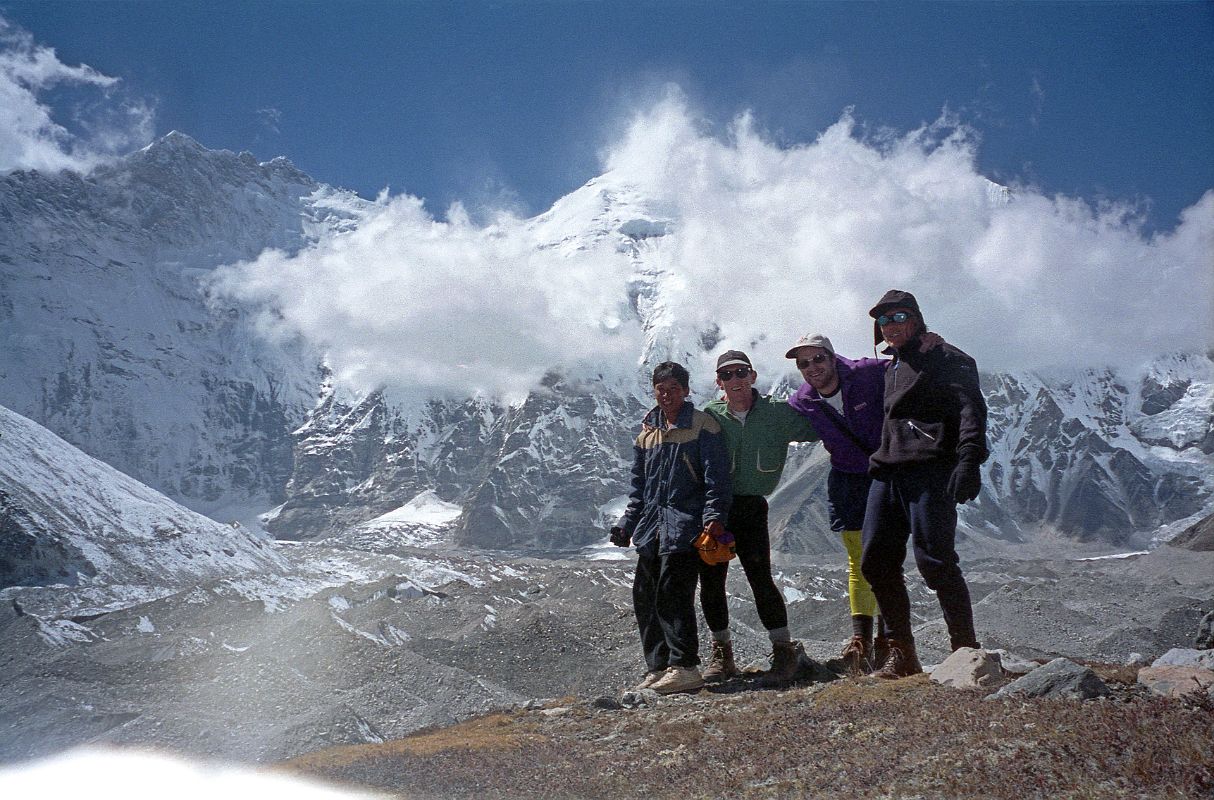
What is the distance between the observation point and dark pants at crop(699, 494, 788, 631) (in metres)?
7.85

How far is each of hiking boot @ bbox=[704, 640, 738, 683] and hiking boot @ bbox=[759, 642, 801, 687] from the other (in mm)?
316

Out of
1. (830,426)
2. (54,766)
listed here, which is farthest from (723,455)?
(54,766)

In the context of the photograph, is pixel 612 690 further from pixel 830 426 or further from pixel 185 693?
pixel 830 426

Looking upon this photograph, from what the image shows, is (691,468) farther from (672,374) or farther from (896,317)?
(896,317)

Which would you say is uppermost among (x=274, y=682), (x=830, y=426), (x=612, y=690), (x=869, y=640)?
(x=830, y=426)

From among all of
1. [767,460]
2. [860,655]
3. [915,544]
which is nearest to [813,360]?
[767,460]

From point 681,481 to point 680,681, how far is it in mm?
1845

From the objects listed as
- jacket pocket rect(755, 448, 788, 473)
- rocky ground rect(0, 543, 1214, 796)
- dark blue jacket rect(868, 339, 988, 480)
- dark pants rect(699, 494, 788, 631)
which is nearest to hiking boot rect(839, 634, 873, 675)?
rocky ground rect(0, 543, 1214, 796)

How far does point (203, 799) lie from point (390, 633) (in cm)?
3504

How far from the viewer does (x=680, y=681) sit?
789 cm

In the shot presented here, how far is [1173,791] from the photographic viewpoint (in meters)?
3.45

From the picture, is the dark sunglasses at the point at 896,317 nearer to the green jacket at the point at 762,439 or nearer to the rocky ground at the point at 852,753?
the green jacket at the point at 762,439

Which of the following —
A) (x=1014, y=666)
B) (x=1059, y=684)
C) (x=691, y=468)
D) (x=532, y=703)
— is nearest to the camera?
(x=1059, y=684)

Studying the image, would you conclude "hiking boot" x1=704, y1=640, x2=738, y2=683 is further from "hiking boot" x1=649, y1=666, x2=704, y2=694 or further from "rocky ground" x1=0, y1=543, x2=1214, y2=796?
"rocky ground" x1=0, y1=543, x2=1214, y2=796
